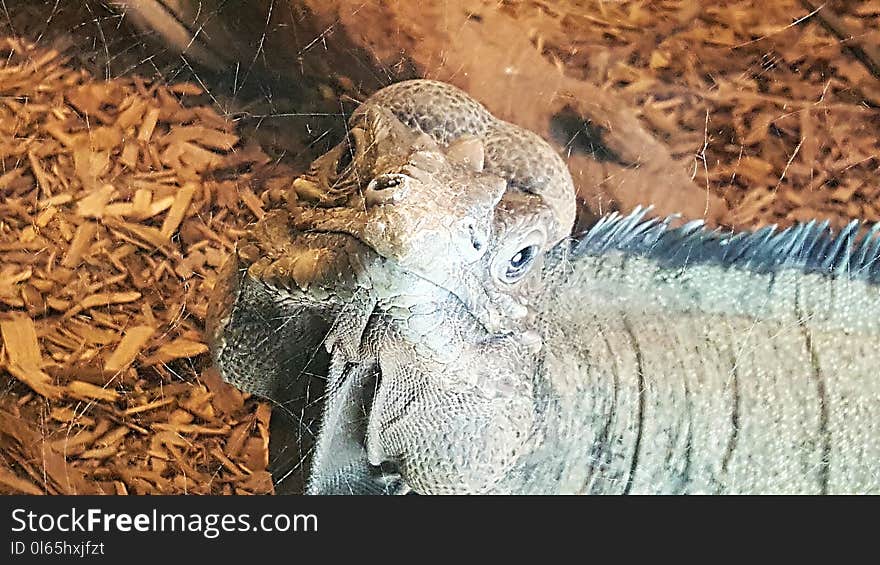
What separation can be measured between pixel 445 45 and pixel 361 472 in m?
0.56

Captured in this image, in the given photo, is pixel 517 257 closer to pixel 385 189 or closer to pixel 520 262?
pixel 520 262

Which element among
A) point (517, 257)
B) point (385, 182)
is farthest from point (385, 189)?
point (517, 257)

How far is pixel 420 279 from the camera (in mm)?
785

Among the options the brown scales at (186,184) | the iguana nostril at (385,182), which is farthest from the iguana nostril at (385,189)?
the brown scales at (186,184)

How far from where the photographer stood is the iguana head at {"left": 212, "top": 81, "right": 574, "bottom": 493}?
0.80 metres

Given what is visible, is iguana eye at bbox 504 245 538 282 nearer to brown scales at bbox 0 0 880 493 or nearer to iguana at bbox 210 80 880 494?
iguana at bbox 210 80 880 494

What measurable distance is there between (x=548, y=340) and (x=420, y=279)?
0.31 m

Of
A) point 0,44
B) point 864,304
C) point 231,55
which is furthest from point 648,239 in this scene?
point 0,44

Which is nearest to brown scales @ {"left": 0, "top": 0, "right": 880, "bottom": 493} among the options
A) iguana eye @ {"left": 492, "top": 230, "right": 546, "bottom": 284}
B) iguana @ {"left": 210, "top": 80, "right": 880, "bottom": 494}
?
iguana @ {"left": 210, "top": 80, "right": 880, "bottom": 494}

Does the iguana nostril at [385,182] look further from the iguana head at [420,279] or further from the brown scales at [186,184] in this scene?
the brown scales at [186,184]

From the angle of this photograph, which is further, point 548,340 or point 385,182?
point 548,340

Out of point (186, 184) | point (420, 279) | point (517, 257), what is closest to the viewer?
point (420, 279)

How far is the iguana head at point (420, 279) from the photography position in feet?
2.61

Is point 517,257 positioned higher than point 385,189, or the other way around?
point 385,189
